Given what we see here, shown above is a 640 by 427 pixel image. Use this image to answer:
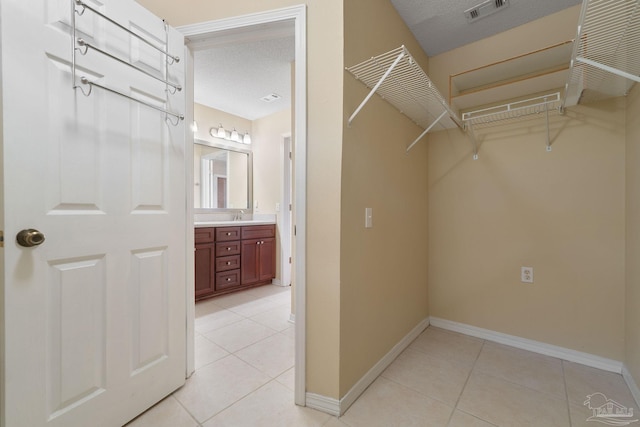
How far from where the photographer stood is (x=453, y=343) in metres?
2.08

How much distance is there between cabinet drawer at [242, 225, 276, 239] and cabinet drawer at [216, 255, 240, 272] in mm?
301

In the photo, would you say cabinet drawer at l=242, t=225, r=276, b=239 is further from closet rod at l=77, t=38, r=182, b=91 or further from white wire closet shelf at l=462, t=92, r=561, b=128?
white wire closet shelf at l=462, t=92, r=561, b=128

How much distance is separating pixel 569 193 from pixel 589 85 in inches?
27.4

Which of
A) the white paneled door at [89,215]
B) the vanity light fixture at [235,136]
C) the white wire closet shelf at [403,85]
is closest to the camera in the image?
the white paneled door at [89,215]

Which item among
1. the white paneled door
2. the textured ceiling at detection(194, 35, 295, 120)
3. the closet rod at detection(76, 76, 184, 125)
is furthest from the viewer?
the textured ceiling at detection(194, 35, 295, 120)

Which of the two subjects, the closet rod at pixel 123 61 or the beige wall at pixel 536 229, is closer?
the closet rod at pixel 123 61

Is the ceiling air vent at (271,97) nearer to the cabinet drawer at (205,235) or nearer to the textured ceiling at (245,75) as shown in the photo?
the textured ceiling at (245,75)

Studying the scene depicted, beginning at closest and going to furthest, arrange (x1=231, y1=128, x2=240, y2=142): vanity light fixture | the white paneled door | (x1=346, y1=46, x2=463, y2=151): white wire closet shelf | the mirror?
the white paneled door, (x1=346, y1=46, x2=463, y2=151): white wire closet shelf, the mirror, (x1=231, y1=128, x2=240, y2=142): vanity light fixture

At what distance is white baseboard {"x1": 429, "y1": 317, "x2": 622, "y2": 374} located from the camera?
1712mm

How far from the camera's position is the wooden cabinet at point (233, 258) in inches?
119

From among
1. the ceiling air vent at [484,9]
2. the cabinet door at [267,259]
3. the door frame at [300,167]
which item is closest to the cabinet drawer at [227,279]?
the cabinet door at [267,259]

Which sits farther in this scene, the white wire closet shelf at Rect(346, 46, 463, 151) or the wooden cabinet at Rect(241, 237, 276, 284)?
the wooden cabinet at Rect(241, 237, 276, 284)

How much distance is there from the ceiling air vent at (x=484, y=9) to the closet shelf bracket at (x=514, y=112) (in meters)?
0.63

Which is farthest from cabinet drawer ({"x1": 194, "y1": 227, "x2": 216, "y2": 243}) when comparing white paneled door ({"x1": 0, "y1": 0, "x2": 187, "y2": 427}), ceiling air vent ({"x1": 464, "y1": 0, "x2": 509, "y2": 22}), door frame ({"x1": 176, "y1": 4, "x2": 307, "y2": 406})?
ceiling air vent ({"x1": 464, "y1": 0, "x2": 509, "y2": 22})
